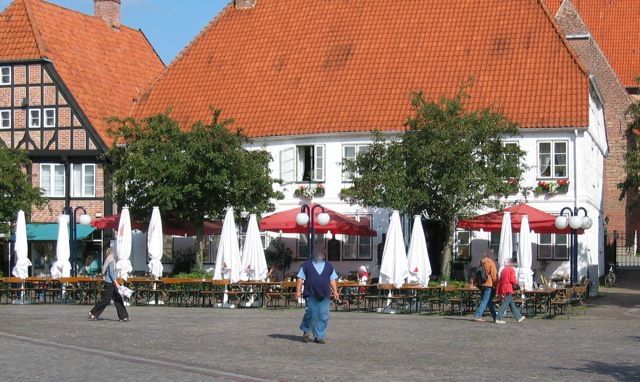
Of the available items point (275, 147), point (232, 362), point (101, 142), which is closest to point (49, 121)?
point (101, 142)

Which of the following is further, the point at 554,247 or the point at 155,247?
the point at 554,247

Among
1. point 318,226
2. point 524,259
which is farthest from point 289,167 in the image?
point 524,259

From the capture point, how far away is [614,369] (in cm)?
1728

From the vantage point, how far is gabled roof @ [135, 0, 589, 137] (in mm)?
42531

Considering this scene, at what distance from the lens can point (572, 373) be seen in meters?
16.6

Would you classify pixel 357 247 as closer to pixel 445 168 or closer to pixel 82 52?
pixel 445 168

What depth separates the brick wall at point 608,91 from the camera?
5872 cm

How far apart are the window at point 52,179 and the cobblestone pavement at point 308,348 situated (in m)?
19.9

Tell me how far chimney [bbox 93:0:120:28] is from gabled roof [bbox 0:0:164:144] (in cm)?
58

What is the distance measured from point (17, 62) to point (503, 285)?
27.7 m

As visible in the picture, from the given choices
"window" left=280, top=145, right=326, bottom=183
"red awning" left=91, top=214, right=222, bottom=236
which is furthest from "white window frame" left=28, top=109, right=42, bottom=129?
"window" left=280, top=145, right=326, bottom=183

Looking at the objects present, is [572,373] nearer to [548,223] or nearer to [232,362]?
[232,362]

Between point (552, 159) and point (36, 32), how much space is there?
21.0 metres

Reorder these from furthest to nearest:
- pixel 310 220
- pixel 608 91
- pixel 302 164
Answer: pixel 608 91
pixel 302 164
pixel 310 220
